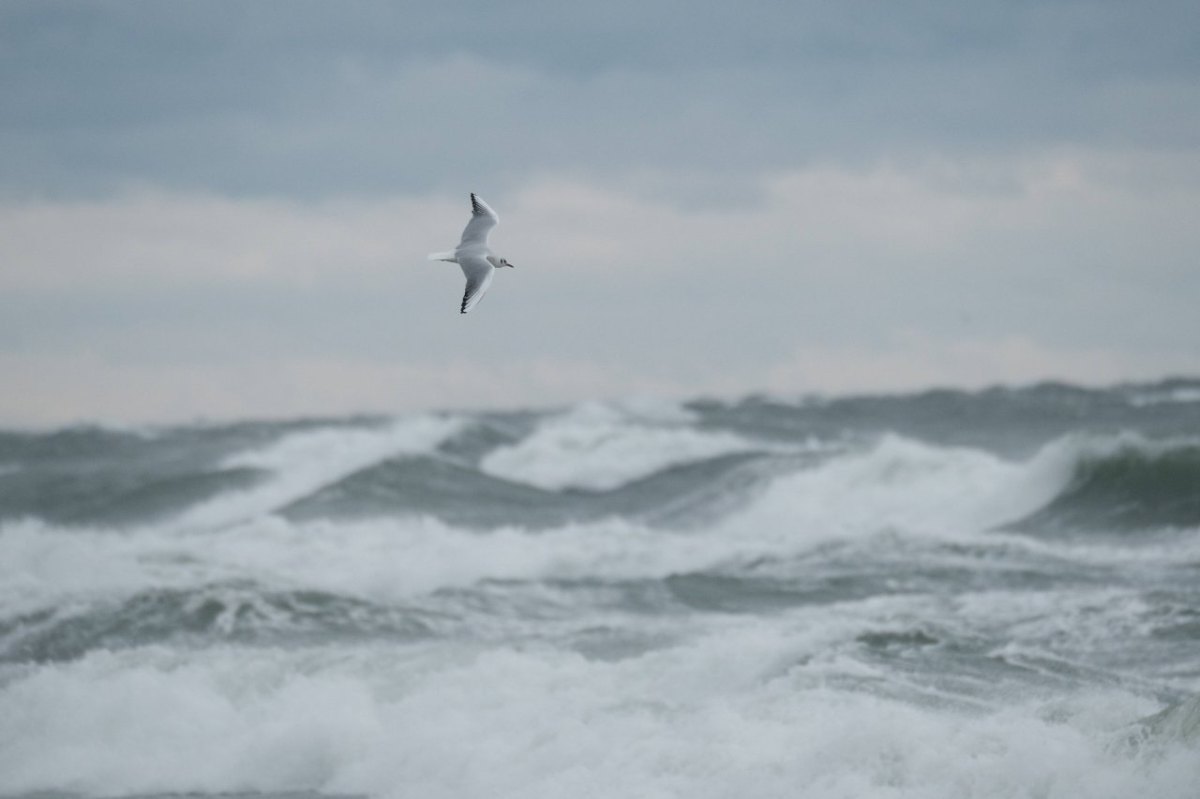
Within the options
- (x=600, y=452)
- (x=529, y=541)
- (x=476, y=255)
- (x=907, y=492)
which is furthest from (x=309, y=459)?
(x=476, y=255)

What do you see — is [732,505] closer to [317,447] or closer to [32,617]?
[317,447]

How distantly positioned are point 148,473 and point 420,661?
20.6m

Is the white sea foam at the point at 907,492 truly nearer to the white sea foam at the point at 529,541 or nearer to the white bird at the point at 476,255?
the white sea foam at the point at 529,541

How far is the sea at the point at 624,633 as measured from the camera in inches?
431

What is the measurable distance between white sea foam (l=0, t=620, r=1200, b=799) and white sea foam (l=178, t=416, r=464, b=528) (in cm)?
1436

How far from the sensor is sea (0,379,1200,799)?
10945mm

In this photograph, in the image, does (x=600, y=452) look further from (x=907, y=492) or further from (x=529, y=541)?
Result: (x=529, y=541)

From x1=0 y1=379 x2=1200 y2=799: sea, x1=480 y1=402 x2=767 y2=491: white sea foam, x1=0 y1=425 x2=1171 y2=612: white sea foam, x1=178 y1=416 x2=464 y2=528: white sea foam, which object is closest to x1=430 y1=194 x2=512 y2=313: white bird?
x1=0 y1=379 x2=1200 y2=799: sea

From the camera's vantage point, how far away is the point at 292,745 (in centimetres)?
1230

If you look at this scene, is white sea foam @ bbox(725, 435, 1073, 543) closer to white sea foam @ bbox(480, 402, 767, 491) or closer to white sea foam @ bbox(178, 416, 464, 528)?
white sea foam @ bbox(480, 402, 767, 491)

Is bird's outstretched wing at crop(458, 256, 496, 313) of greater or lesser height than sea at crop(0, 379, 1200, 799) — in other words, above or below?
above

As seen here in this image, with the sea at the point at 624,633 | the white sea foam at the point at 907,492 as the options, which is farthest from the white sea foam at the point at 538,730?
the white sea foam at the point at 907,492

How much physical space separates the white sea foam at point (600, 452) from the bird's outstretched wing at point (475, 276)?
2280cm

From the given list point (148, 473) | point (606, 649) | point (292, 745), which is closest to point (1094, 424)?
point (148, 473)
